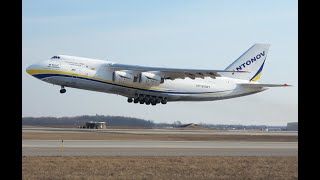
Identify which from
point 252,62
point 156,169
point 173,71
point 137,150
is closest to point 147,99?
point 173,71

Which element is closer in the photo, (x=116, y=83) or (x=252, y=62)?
(x=116, y=83)

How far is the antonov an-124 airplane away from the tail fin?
160mm

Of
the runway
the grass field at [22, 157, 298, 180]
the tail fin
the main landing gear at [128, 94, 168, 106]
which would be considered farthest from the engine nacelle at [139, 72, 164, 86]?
the grass field at [22, 157, 298, 180]

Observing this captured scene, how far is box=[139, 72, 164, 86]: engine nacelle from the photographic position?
58.5 meters

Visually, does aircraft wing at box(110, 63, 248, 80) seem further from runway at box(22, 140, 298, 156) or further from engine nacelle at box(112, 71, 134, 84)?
runway at box(22, 140, 298, 156)

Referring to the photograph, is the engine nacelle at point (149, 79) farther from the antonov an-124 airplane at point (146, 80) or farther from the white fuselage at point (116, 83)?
the white fuselage at point (116, 83)

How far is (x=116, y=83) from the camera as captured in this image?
57219mm

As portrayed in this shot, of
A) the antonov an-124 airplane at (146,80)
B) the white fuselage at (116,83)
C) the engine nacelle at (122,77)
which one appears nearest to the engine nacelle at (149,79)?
the antonov an-124 airplane at (146,80)

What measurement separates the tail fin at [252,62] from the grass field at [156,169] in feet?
164

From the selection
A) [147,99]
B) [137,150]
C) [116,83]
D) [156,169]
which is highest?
[116,83]

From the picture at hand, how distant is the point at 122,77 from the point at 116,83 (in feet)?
3.45

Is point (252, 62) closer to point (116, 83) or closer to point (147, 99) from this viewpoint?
point (147, 99)

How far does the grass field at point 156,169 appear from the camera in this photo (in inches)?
525
